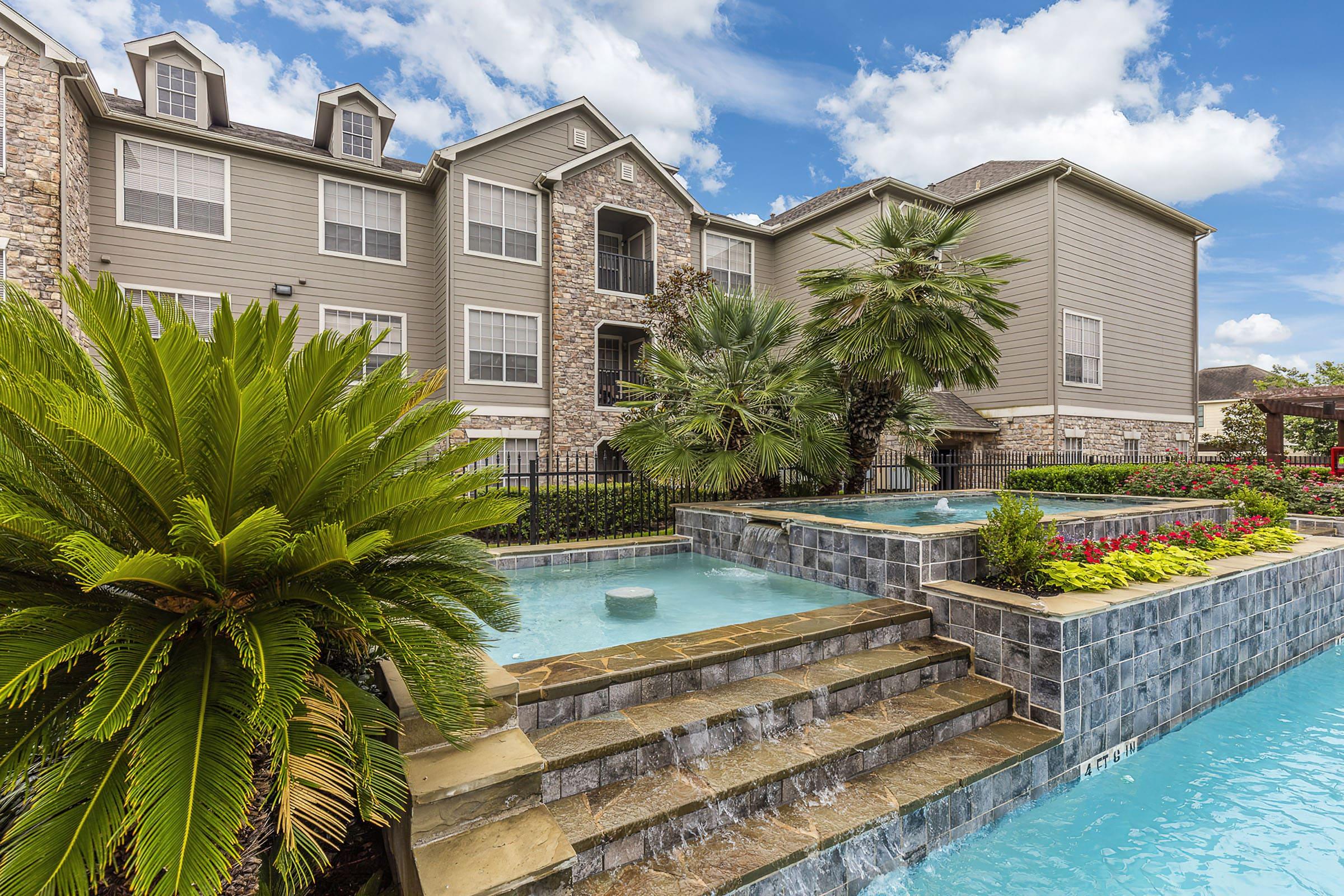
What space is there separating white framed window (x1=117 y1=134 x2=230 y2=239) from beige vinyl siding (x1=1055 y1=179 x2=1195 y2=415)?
62.3 feet

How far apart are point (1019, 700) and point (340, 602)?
418 centimetres

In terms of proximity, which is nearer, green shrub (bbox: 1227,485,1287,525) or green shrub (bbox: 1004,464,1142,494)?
green shrub (bbox: 1227,485,1287,525)

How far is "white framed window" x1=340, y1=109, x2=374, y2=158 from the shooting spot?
13.6 meters

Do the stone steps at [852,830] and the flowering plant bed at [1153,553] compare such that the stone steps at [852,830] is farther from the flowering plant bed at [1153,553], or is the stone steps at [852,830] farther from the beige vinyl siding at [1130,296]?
the beige vinyl siding at [1130,296]

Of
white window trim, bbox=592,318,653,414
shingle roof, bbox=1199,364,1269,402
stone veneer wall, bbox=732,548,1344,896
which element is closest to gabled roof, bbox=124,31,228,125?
white window trim, bbox=592,318,653,414

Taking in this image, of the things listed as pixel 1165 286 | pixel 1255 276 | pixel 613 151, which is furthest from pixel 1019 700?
pixel 1255 276

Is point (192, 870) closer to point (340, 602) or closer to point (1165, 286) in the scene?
point (340, 602)

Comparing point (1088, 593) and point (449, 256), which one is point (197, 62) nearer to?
point (449, 256)

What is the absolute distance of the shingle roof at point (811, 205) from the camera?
58.6 ft

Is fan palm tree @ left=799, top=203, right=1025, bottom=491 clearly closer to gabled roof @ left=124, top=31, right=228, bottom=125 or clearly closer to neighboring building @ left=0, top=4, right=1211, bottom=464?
neighboring building @ left=0, top=4, right=1211, bottom=464

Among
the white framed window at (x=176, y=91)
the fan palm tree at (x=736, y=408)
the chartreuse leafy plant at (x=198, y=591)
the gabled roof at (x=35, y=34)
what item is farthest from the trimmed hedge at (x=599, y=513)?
the white framed window at (x=176, y=91)

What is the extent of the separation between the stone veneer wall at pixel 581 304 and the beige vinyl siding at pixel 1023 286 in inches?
364

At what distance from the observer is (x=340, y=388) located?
228 cm

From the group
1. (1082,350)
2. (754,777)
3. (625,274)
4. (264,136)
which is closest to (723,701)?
(754,777)
